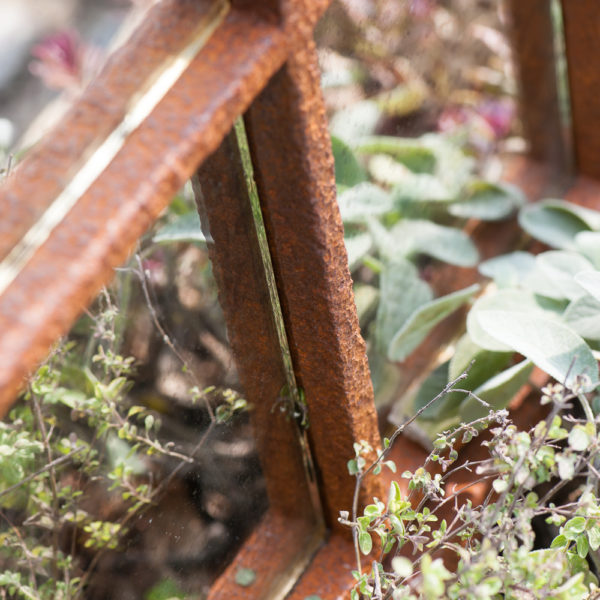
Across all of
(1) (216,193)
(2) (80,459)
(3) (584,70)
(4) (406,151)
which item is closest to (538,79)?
(3) (584,70)

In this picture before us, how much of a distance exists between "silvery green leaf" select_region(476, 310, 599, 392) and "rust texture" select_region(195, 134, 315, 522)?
239 millimetres

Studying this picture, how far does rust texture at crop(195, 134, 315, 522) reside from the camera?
707 millimetres

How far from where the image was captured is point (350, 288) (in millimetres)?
753

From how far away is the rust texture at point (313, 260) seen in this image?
63 centimetres

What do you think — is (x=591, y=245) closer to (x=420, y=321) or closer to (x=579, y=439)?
(x=420, y=321)

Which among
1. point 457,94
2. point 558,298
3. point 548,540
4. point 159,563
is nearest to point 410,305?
point 558,298

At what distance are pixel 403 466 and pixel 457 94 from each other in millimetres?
933

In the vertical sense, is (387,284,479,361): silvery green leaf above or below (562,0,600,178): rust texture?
below

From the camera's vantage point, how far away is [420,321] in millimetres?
1050

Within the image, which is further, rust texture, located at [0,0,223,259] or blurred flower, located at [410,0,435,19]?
blurred flower, located at [410,0,435,19]

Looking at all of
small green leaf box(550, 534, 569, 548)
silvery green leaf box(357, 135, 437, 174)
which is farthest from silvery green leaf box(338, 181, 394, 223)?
small green leaf box(550, 534, 569, 548)

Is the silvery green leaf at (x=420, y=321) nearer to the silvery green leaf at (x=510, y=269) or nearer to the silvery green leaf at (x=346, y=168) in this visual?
the silvery green leaf at (x=510, y=269)

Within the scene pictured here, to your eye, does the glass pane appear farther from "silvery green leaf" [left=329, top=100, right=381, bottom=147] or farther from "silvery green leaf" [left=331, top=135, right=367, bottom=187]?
"silvery green leaf" [left=329, top=100, right=381, bottom=147]

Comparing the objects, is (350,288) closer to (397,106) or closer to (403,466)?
(403,466)
